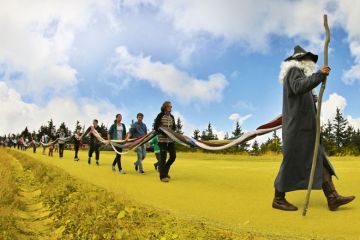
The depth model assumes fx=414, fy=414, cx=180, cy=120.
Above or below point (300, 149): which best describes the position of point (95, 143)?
above

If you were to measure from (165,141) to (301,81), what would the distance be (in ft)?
17.2

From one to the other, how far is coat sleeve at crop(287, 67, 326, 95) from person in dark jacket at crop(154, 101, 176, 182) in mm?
4904

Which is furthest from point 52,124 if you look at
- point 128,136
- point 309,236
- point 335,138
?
point 309,236

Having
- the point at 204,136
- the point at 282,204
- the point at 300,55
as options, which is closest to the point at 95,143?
the point at 282,204

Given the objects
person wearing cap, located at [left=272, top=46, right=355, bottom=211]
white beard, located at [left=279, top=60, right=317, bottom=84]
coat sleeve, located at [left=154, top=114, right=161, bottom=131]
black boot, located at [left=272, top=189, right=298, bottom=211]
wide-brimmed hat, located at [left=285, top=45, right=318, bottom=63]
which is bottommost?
black boot, located at [left=272, top=189, right=298, bottom=211]

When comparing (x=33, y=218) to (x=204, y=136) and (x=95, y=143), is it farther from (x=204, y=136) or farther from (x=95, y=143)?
(x=204, y=136)

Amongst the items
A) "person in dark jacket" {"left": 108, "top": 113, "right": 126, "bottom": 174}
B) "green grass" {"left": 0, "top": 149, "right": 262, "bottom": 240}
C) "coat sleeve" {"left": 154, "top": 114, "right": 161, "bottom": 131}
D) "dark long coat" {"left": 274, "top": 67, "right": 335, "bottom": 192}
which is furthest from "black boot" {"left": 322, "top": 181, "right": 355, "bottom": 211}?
"person in dark jacket" {"left": 108, "top": 113, "right": 126, "bottom": 174}

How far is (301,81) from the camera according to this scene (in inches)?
219

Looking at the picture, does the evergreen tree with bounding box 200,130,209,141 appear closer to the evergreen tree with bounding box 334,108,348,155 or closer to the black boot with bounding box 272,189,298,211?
the evergreen tree with bounding box 334,108,348,155

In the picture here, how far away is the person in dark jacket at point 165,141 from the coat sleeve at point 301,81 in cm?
490

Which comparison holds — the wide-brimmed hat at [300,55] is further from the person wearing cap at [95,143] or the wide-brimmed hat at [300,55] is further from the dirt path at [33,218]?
the person wearing cap at [95,143]

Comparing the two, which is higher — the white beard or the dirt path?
the white beard

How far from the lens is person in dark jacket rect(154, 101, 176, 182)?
10.1m

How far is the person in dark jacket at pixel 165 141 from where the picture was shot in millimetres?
10133
